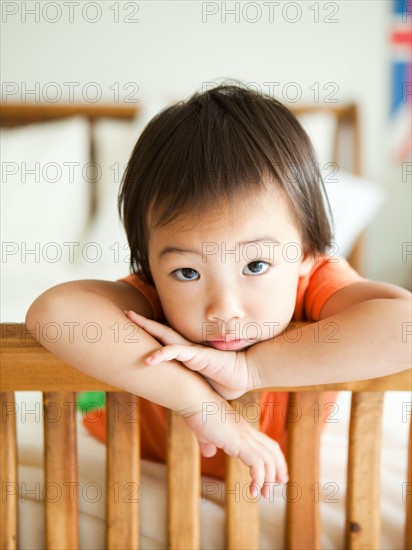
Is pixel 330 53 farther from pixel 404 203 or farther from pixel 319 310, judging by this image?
pixel 319 310

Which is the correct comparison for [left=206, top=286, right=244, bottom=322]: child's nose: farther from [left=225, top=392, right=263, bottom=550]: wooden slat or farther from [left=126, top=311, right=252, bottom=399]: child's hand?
[left=225, top=392, right=263, bottom=550]: wooden slat

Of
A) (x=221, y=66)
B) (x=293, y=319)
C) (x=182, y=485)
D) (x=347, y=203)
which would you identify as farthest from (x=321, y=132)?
(x=182, y=485)

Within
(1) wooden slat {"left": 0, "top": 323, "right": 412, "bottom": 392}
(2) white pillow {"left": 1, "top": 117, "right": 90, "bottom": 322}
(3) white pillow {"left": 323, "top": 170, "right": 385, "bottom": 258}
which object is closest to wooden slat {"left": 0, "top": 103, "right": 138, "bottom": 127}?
(2) white pillow {"left": 1, "top": 117, "right": 90, "bottom": 322}

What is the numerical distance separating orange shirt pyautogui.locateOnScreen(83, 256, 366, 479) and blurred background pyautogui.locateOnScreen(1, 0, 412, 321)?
47.9 inches

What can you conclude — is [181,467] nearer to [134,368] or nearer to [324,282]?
[134,368]

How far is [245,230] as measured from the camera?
2.43 feet

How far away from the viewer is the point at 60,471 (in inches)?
31.0

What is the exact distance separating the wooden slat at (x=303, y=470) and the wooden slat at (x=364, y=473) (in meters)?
0.04

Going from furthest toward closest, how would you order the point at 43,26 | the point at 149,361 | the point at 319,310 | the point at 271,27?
the point at 271,27 < the point at 43,26 < the point at 319,310 < the point at 149,361

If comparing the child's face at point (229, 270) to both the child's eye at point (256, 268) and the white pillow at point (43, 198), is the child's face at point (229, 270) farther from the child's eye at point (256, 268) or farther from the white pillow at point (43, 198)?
the white pillow at point (43, 198)

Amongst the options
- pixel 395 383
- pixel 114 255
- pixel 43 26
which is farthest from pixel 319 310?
pixel 43 26

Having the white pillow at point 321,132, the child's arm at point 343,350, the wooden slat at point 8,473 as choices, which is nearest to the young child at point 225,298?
the child's arm at point 343,350

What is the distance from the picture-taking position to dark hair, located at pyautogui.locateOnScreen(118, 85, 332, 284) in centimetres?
75

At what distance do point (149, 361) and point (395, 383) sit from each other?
0.27m
